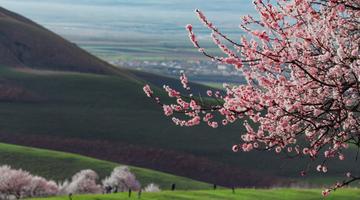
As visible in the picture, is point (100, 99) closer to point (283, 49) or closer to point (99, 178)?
point (99, 178)

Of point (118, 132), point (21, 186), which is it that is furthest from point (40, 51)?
point (21, 186)

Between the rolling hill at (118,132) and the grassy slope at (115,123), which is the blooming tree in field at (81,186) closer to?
the rolling hill at (118,132)

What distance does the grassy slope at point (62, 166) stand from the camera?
74.8 metres

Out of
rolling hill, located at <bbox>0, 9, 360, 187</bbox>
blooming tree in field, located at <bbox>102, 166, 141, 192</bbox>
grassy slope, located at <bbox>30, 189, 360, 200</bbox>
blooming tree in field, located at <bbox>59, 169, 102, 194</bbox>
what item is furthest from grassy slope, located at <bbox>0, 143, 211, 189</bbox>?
grassy slope, located at <bbox>30, 189, 360, 200</bbox>

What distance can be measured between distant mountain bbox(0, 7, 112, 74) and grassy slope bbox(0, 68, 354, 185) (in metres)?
29.6

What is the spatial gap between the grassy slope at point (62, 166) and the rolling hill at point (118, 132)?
10403 millimetres

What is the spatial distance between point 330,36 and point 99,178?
60.7 metres

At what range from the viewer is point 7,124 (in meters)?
107

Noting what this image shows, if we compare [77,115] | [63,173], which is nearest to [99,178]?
[63,173]

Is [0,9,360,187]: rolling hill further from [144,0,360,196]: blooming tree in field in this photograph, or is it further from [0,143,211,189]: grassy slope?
[144,0,360,196]: blooming tree in field

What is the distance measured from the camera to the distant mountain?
171 metres

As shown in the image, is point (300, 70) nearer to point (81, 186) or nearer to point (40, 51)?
point (81, 186)

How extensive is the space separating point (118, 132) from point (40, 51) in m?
72.1

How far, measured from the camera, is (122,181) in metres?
70.8
